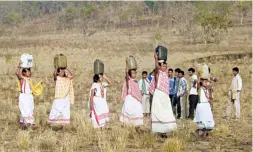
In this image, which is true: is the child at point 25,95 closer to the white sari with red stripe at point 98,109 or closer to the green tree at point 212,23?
the white sari with red stripe at point 98,109

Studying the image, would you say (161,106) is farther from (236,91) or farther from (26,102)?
(236,91)

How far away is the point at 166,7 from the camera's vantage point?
11025 centimetres

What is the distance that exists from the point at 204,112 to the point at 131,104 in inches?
65.9

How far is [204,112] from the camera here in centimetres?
966

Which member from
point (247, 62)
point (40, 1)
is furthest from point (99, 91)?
point (40, 1)

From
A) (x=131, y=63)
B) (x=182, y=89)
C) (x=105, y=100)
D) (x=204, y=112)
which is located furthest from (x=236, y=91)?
(x=105, y=100)

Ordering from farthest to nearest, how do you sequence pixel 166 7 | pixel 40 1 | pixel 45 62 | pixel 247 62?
pixel 40 1, pixel 166 7, pixel 247 62, pixel 45 62

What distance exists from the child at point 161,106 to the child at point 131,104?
38.3 inches

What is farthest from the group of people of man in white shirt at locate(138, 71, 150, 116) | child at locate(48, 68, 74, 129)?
man in white shirt at locate(138, 71, 150, 116)

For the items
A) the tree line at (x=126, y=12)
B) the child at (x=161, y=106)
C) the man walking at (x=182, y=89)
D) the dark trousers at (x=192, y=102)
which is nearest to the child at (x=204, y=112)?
the child at (x=161, y=106)

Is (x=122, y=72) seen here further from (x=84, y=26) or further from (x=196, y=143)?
(x=84, y=26)

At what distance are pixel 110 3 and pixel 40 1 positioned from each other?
21.6 meters

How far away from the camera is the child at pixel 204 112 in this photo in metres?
9.66

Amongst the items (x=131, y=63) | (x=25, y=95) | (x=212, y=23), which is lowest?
(x=25, y=95)
